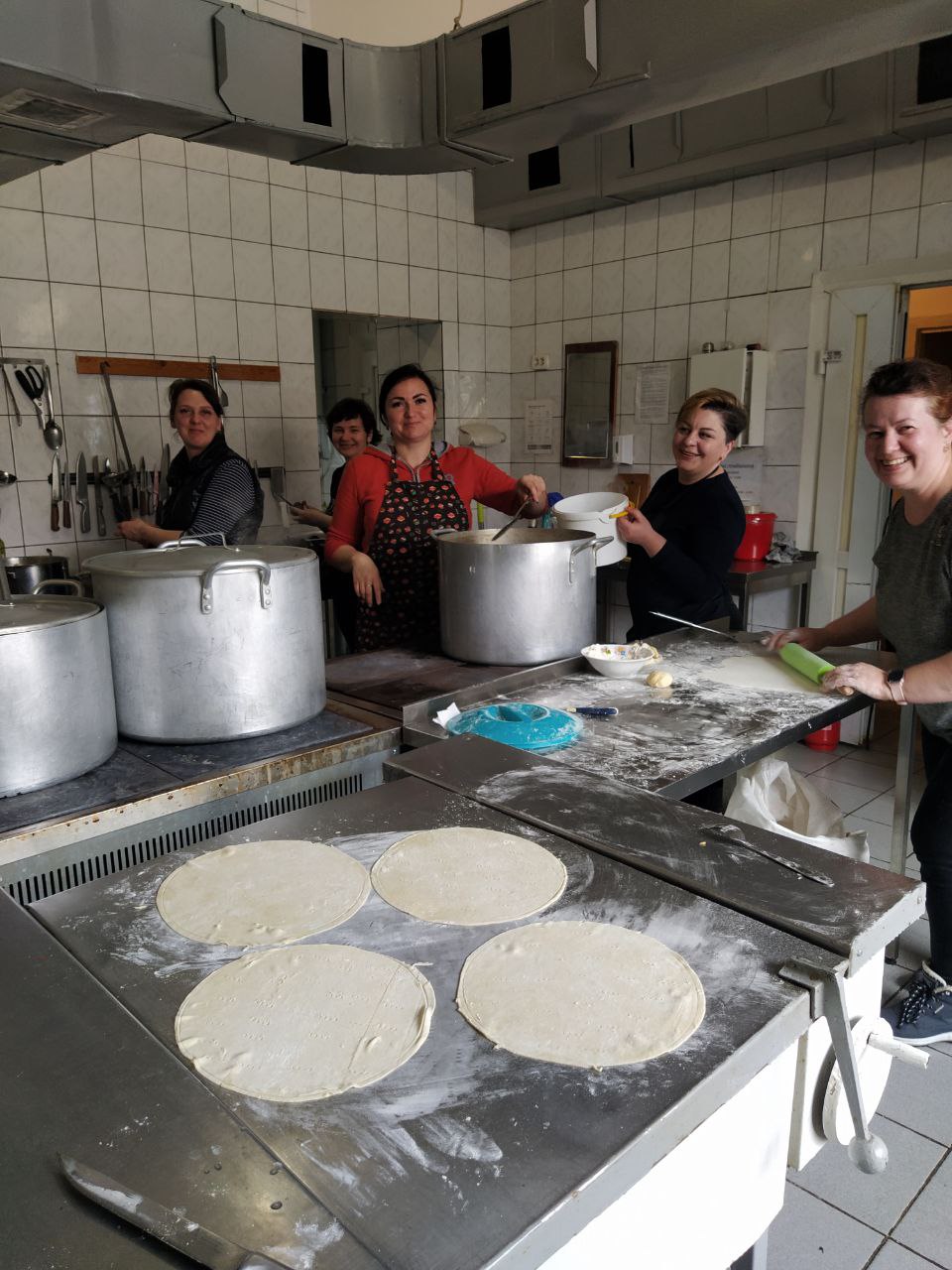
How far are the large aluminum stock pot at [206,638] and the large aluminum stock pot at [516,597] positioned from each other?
1.45 feet

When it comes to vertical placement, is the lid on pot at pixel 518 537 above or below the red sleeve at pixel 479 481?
below

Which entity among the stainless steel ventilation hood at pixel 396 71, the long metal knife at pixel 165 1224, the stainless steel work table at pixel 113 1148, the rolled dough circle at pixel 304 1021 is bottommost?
the rolled dough circle at pixel 304 1021

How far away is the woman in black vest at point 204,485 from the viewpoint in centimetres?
287

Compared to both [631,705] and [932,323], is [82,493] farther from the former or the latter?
[932,323]

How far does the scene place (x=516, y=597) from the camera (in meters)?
1.85

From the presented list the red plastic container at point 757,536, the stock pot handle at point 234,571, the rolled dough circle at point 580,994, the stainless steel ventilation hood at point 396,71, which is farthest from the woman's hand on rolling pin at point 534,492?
the red plastic container at point 757,536

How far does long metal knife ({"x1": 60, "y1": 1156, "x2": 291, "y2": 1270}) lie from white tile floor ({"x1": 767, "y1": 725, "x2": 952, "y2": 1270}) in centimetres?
127

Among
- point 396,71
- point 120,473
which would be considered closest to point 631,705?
point 396,71

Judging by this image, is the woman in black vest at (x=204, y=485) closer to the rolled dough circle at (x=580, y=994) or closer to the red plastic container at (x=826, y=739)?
the rolled dough circle at (x=580, y=994)

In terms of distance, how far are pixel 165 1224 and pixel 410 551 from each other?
72.2 inches

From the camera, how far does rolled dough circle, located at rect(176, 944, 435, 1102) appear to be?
29.9 inches

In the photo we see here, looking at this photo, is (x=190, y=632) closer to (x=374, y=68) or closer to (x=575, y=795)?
(x=575, y=795)

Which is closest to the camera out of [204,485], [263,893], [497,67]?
[263,893]

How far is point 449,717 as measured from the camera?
5.36 feet
